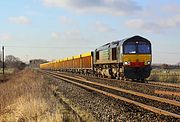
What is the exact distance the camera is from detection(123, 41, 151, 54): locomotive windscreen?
27734mm

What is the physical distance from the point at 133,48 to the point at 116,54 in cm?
202

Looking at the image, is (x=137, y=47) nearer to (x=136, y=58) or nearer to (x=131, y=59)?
(x=136, y=58)

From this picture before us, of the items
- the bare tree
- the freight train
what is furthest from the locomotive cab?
the bare tree

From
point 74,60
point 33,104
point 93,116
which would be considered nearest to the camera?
point 93,116

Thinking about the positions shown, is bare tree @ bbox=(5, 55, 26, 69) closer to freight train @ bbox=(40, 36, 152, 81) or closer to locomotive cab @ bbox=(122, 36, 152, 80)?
freight train @ bbox=(40, 36, 152, 81)

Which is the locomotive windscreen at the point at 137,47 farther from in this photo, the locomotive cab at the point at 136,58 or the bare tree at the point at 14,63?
the bare tree at the point at 14,63

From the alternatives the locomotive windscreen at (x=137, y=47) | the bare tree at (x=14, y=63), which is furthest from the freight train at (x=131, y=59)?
the bare tree at (x=14, y=63)

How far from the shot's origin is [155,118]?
10.1m

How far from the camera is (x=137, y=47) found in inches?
1107

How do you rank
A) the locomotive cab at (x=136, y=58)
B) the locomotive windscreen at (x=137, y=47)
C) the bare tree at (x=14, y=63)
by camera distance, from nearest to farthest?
the locomotive cab at (x=136, y=58), the locomotive windscreen at (x=137, y=47), the bare tree at (x=14, y=63)

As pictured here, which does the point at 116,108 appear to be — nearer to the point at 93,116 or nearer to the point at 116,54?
the point at 93,116

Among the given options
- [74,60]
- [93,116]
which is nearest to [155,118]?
[93,116]

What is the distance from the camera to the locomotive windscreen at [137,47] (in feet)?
91.0

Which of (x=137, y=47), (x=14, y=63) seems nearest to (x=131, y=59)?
(x=137, y=47)
